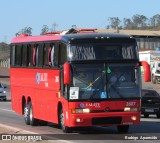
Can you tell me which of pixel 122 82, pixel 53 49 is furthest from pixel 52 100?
pixel 122 82

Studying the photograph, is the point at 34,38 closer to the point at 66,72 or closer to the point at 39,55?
the point at 39,55

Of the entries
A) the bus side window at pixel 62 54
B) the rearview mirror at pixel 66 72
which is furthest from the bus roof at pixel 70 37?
the rearview mirror at pixel 66 72

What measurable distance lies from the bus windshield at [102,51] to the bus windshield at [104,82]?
27cm

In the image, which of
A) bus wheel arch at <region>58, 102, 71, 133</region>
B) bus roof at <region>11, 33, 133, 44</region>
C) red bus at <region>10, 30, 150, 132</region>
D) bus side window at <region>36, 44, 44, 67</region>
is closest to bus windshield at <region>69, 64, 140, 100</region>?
red bus at <region>10, 30, 150, 132</region>

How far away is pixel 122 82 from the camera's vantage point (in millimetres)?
18891

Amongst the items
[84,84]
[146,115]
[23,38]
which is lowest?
[146,115]

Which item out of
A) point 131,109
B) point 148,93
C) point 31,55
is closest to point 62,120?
point 131,109

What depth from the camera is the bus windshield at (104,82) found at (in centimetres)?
1859

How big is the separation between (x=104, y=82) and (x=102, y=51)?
1.01 meters

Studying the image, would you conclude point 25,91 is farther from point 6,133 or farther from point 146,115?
point 146,115

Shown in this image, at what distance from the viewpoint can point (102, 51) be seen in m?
19.1

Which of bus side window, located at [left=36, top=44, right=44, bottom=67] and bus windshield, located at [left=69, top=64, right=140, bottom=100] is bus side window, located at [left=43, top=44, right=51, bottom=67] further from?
bus windshield, located at [left=69, top=64, right=140, bottom=100]

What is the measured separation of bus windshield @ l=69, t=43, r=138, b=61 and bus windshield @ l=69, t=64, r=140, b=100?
27 centimetres

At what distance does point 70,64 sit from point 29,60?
16.6 feet
